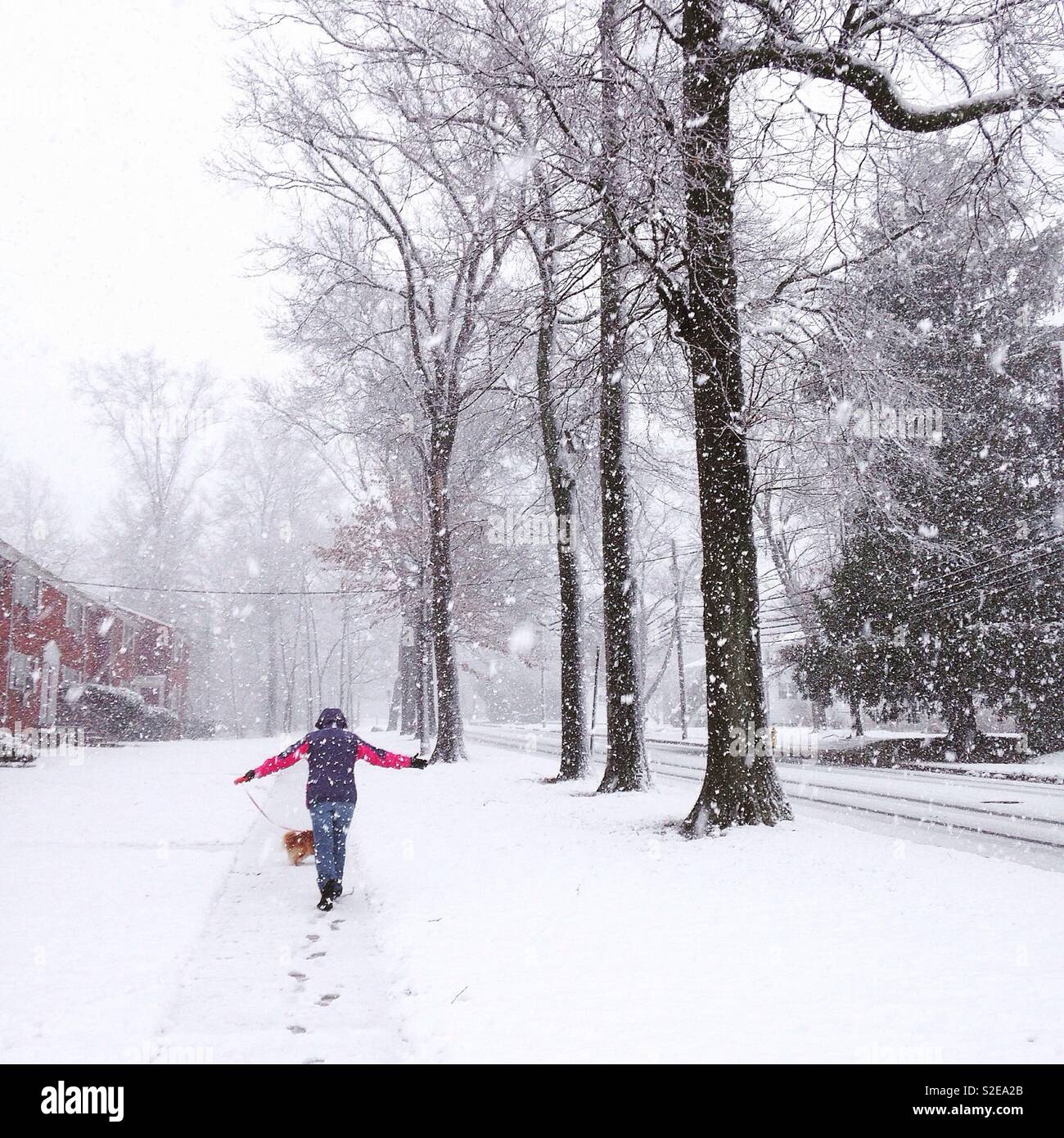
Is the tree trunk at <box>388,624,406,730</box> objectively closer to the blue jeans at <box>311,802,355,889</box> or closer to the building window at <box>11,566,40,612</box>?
the building window at <box>11,566,40,612</box>

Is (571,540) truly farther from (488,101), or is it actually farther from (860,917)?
(860,917)

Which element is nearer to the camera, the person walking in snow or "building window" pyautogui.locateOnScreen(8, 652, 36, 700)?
the person walking in snow

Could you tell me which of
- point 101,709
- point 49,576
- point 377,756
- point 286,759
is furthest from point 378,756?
point 101,709

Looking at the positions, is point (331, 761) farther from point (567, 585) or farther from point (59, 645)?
point (59, 645)

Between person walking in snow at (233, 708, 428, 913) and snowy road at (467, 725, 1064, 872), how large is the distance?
6572 mm

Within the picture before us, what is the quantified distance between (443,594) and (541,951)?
16.1m

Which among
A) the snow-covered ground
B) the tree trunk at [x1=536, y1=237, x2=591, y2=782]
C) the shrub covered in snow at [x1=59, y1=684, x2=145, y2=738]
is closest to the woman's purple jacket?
the snow-covered ground

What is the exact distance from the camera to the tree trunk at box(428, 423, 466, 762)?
21.1 meters

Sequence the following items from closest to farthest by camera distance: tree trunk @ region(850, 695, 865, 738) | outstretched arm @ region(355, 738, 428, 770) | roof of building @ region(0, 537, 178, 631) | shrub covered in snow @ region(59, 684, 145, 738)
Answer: outstretched arm @ region(355, 738, 428, 770)
tree trunk @ region(850, 695, 865, 738)
roof of building @ region(0, 537, 178, 631)
shrub covered in snow @ region(59, 684, 145, 738)

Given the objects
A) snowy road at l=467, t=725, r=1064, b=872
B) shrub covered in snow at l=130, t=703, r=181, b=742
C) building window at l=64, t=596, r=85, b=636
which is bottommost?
shrub covered in snow at l=130, t=703, r=181, b=742

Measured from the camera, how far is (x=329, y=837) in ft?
24.8
